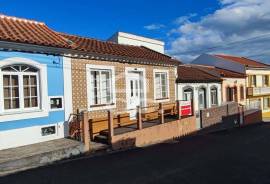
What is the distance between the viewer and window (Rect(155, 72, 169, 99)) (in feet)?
59.2

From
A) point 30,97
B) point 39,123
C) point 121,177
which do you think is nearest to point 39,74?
point 30,97

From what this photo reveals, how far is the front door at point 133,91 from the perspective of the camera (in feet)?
52.3

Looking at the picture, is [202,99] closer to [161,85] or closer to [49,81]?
[161,85]

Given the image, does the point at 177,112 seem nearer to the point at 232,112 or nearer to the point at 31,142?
the point at 31,142

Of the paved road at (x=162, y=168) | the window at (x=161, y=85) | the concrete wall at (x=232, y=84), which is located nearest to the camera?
the paved road at (x=162, y=168)

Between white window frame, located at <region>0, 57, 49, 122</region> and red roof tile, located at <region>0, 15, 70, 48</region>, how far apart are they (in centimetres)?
71

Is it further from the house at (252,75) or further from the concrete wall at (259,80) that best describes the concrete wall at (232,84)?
the concrete wall at (259,80)

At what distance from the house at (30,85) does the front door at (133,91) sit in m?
4.28

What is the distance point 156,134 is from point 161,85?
14.8 feet

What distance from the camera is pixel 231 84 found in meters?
30.5

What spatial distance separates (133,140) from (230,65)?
82.1 feet

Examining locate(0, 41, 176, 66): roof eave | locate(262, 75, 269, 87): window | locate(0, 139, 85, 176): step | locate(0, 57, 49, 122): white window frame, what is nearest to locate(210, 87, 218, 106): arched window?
locate(0, 41, 176, 66): roof eave

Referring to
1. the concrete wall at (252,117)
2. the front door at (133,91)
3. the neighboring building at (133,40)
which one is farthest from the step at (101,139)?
the concrete wall at (252,117)

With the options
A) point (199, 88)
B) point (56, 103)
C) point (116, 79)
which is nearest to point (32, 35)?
point (56, 103)
